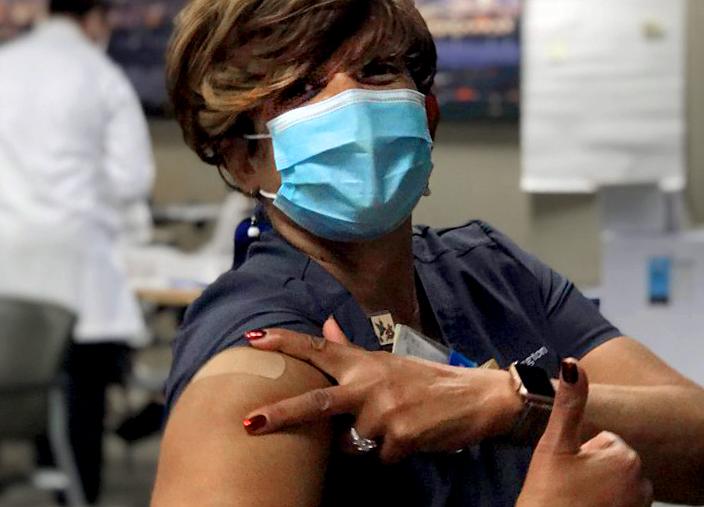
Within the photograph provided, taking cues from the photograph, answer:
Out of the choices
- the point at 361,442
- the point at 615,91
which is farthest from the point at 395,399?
the point at 615,91

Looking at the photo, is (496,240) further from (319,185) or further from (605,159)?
(605,159)

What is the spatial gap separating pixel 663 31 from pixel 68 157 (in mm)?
1787

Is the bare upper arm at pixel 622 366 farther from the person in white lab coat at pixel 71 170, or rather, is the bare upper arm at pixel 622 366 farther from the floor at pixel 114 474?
the floor at pixel 114 474

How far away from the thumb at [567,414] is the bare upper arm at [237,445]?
0.17 m

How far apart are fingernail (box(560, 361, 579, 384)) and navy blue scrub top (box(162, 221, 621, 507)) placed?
0.10m

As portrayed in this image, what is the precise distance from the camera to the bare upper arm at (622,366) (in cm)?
125

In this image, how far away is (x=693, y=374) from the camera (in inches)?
79.8

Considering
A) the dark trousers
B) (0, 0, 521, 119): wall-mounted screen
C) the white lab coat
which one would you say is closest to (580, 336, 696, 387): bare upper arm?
the white lab coat

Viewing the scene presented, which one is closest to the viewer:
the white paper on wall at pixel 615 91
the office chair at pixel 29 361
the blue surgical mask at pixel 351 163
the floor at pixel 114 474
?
the blue surgical mask at pixel 351 163

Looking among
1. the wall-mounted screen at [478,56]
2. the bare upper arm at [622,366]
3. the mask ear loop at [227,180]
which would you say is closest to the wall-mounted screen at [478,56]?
the wall-mounted screen at [478,56]

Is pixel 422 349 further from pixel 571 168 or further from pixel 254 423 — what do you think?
pixel 571 168

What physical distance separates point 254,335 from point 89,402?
10.3 feet

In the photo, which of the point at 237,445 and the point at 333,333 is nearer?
the point at 237,445

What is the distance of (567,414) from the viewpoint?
3.18 feet
